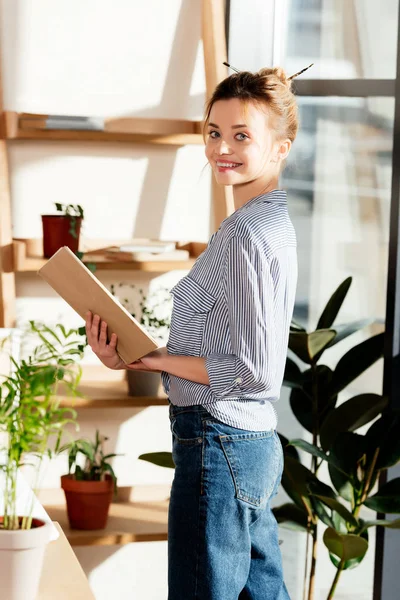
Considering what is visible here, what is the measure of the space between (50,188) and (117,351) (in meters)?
1.10

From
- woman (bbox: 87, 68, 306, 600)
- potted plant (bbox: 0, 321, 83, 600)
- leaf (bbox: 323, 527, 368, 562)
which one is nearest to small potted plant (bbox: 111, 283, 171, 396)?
leaf (bbox: 323, 527, 368, 562)

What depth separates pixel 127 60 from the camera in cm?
289

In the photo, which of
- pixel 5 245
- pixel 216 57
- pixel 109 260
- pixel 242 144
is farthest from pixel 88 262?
pixel 242 144

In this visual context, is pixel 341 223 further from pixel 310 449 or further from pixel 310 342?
pixel 310 449

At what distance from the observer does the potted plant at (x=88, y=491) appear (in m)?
2.70

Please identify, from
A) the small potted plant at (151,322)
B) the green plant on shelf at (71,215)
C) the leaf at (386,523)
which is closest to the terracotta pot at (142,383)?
the small potted plant at (151,322)

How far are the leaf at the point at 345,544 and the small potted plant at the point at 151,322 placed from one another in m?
0.75

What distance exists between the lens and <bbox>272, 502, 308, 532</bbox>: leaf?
8.71ft

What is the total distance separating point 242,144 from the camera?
1.86 metres

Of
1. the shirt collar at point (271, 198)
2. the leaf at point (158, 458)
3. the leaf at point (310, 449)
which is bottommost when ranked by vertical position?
the leaf at point (158, 458)

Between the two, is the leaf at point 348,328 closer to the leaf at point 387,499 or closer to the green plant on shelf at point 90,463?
the leaf at point 387,499

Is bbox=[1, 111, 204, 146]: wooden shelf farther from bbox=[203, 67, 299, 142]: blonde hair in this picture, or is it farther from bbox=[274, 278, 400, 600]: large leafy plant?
bbox=[203, 67, 299, 142]: blonde hair

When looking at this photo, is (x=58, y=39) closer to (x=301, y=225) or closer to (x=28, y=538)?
(x=301, y=225)

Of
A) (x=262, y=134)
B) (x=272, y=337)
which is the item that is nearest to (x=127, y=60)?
(x=262, y=134)
